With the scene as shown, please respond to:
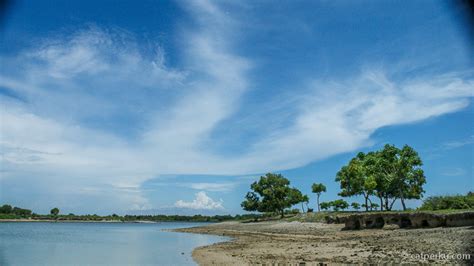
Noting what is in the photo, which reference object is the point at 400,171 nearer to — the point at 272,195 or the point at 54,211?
the point at 272,195

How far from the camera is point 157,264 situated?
68.3ft

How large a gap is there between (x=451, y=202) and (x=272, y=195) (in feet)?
156

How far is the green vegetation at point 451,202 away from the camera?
3186cm

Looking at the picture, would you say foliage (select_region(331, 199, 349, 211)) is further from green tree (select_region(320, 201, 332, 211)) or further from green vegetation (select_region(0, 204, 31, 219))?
green vegetation (select_region(0, 204, 31, 219))

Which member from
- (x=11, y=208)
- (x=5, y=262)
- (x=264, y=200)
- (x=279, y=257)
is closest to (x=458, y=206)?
(x=279, y=257)

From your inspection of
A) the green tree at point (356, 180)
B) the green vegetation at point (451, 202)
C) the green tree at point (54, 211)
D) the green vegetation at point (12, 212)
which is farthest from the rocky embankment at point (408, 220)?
the green tree at point (54, 211)

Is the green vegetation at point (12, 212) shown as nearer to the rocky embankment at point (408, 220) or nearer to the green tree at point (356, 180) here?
the green tree at point (356, 180)

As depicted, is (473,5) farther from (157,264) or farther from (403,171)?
(403,171)

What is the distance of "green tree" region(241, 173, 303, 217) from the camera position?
7875cm

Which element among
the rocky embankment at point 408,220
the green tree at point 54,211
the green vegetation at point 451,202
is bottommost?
the rocky embankment at point 408,220

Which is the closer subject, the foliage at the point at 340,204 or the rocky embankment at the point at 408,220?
the rocky embankment at the point at 408,220

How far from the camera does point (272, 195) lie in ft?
259

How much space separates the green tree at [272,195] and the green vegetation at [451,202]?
4272cm

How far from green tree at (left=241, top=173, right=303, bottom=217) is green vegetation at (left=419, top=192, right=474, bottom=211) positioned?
42.7 meters
